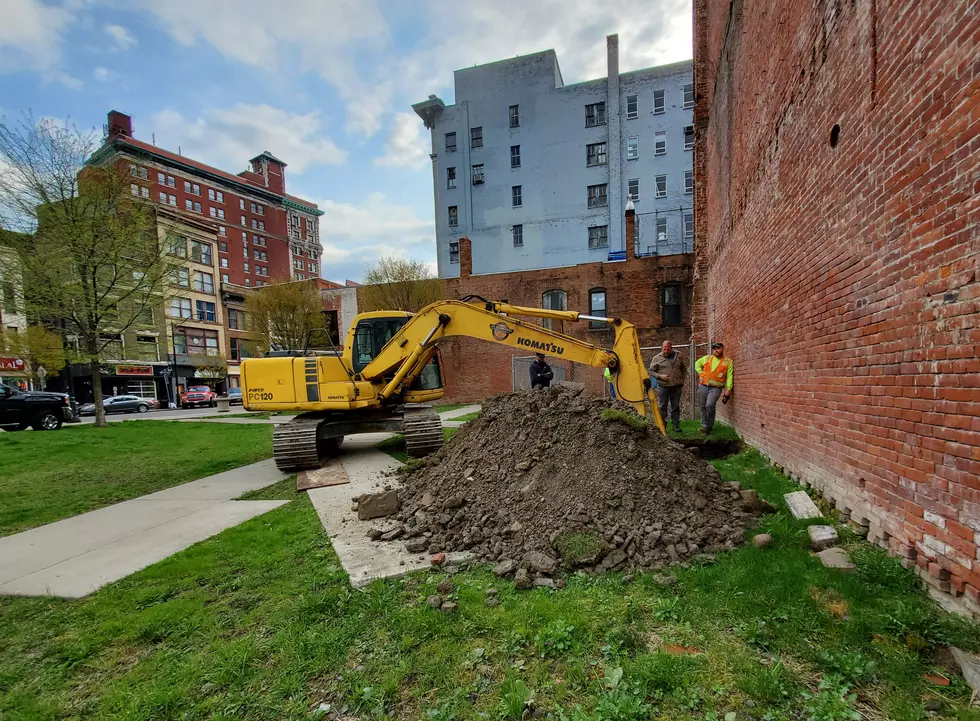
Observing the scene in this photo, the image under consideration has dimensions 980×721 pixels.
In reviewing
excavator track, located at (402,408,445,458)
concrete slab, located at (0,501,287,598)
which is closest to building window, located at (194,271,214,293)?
excavator track, located at (402,408,445,458)

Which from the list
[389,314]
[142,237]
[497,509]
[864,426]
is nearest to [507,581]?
[497,509]

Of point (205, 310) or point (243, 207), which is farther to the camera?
point (243, 207)

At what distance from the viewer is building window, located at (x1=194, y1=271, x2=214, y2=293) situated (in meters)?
42.7

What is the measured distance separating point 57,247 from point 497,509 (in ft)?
59.8

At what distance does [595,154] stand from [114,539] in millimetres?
35166

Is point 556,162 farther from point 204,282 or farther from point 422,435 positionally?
point 204,282

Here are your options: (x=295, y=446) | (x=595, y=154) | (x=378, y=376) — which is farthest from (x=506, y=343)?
(x=595, y=154)

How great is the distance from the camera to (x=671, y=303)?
60.4ft

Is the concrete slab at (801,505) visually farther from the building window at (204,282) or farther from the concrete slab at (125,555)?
the building window at (204,282)

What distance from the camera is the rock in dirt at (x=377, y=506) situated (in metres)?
4.92

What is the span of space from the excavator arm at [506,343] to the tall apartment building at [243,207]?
153 ft

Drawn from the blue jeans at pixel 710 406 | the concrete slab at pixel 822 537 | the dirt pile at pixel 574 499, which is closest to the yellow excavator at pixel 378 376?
the blue jeans at pixel 710 406

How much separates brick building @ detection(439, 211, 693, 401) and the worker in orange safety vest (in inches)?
318

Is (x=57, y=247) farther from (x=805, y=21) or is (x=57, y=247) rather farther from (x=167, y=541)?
(x=805, y=21)
